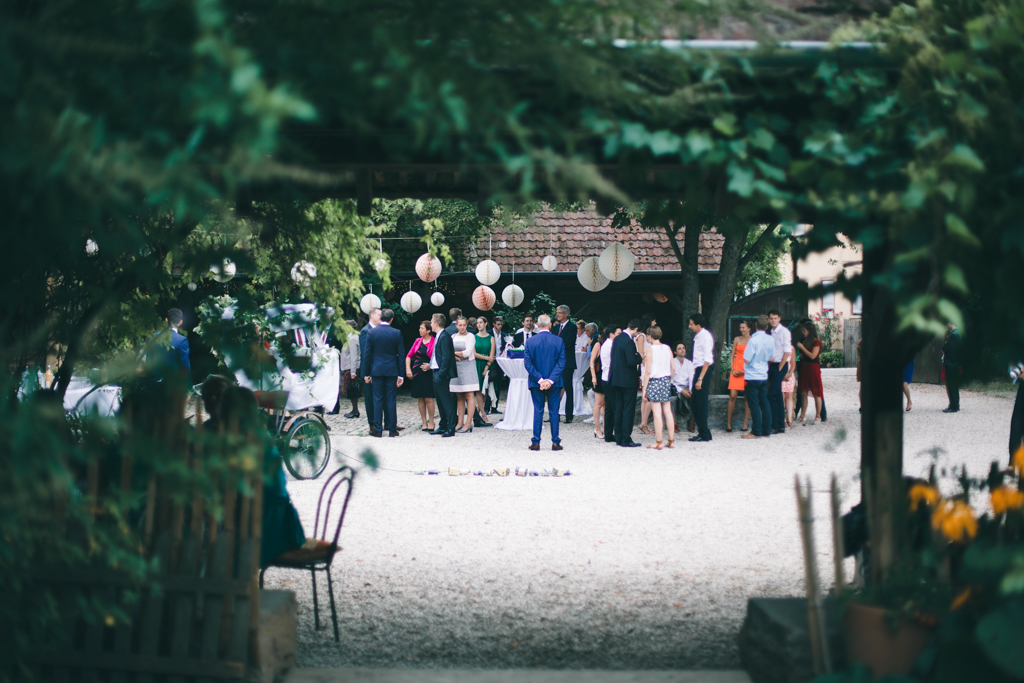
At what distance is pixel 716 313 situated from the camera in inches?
563

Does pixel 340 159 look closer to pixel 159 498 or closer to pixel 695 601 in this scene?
Answer: pixel 159 498

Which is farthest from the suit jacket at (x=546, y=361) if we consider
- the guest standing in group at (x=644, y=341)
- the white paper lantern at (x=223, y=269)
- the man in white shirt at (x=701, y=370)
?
the white paper lantern at (x=223, y=269)

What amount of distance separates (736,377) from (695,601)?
7.27 meters

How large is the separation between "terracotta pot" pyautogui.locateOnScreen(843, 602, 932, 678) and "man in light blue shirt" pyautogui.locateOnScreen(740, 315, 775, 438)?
8493 millimetres

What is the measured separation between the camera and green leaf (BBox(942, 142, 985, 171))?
2.24 meters

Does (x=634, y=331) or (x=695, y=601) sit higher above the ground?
(x=634, y=331)

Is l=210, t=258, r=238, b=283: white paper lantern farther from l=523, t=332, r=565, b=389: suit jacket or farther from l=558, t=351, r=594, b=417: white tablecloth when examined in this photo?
l=558, t=351, r=594, b=417: white tablecloth

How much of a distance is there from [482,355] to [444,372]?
1481 millimetres

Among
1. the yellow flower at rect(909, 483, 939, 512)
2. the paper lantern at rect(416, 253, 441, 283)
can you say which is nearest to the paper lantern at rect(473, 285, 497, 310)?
the paper lantern at rect(416, 253, 441, 283)

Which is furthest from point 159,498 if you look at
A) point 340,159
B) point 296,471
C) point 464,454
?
point 464,454

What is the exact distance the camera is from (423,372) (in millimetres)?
11906

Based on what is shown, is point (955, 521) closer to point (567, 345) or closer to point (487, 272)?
point (567, 345)

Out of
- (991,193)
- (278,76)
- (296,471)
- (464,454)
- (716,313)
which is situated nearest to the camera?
(278,76)

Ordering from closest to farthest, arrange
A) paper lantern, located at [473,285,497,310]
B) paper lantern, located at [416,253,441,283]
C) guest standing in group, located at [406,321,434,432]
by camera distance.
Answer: guest standing in group, located at [406,321,434,432] → paper lantern, located at [416,253,441,283] → paper lantern, located at [473,285,497,310]
